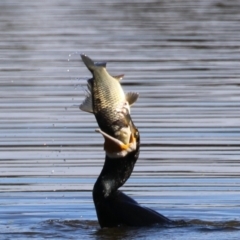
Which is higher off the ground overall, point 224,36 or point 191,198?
point 224,36

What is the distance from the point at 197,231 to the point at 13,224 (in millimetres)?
1667

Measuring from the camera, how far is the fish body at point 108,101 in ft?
29.5

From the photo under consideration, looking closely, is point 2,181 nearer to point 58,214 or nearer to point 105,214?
point 58,214

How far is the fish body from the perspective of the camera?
9.00 meters

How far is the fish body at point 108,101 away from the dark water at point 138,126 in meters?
0.94

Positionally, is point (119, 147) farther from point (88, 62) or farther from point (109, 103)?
point (88, 62)

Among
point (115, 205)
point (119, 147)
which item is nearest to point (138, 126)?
point (115, 205)

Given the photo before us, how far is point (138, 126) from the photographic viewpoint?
15008mm

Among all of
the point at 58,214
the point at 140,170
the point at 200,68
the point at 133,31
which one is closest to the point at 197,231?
the point at 58,214

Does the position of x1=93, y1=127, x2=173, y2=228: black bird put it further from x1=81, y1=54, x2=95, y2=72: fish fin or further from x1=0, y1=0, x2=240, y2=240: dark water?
x1=81, y1=54, x2=95, y2=72: fish fin

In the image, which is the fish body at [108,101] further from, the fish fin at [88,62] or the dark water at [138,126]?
the dark water at [138,126]

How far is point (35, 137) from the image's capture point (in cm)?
1448

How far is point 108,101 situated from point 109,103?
0.02 m

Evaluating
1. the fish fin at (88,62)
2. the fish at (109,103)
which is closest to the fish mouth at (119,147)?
the fish at (109,103)
